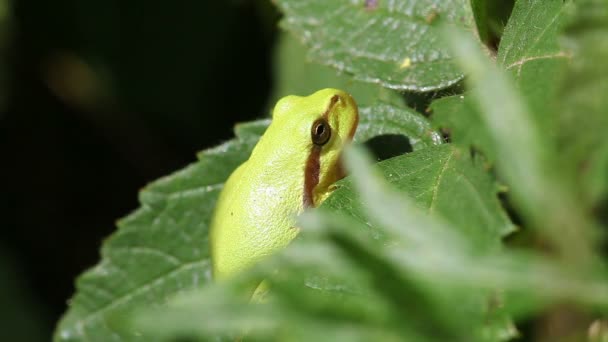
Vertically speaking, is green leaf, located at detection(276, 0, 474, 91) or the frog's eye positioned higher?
green leaf, located at detection(276, 0, 474, 91)

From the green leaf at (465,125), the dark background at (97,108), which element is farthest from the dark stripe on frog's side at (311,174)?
the dark background at (97,108)

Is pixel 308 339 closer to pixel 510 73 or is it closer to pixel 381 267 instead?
pixel 381 267

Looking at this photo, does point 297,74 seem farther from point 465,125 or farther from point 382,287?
point 382,287

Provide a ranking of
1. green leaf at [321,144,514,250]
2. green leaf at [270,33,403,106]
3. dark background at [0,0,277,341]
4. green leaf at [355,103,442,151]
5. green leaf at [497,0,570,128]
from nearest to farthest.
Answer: green leaf at [321,144,514,250], green leaf at [497,0,570,128], green leaf at [355,103,442,151], green leaf at [270,33,403,106], dark background at [0,0,277,341]

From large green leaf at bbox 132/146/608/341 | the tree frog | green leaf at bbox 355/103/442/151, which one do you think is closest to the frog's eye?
the tree frog

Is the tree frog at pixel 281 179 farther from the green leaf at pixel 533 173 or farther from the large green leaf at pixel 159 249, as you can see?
the green leaf at pixel 533 173

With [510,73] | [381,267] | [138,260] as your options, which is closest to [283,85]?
[138,260]

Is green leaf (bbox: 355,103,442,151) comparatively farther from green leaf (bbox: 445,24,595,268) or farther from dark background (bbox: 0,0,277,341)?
dark background (bbox: 0,0,277,341)

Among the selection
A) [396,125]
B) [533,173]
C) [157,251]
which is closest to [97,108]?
[157,251]
